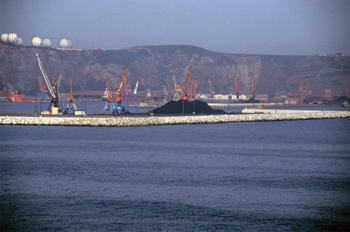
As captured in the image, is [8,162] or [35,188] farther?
[8,162]

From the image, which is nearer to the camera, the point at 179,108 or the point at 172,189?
the point at 172,189

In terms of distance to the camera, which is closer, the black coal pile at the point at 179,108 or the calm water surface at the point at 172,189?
the calm water surface at the point at 172,189

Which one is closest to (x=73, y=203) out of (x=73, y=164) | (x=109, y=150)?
(x=73, y=164)

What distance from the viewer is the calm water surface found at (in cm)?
2103

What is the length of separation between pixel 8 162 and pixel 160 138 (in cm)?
2737

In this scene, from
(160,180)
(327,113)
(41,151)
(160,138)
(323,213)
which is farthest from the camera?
(327,113)

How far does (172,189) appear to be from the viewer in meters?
28.4

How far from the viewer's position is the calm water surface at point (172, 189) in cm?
2103

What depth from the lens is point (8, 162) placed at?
132 ft

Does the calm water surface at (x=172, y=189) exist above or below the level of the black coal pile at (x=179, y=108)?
below

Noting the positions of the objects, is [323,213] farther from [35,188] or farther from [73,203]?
[35,188]

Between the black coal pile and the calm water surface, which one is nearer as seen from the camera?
the calm water surface

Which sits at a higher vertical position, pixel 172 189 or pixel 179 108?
pixel 179 108

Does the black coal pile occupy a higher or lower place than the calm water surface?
higher
